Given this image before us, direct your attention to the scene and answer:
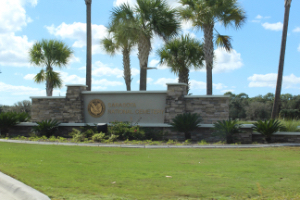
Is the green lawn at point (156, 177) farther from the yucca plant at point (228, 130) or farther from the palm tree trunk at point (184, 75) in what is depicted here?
the palm tree trunk at point (184, 75)

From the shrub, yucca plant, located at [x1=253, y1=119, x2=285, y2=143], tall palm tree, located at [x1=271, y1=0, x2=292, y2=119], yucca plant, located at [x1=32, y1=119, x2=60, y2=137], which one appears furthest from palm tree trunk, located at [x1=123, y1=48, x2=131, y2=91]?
yucca plant, located at [x1=253, y1=119, x2=285, y2=143]

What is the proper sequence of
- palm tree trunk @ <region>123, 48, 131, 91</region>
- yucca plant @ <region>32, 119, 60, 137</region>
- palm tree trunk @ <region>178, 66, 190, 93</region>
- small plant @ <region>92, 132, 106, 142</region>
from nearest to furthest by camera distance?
1. small plant @ <region>92, 132, 106, 142</region>
2. yucca plant @ <region>32, 119, 60, 137</region>
3. palm tree trunk @ <region>178, 66, 190, 93</region>
4. palm tree trunk @ <region>123, 48, 131, 91</region>

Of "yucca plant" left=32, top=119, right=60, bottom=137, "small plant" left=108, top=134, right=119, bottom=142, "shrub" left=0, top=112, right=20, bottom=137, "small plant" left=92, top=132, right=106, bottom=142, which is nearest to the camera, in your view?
"small plant" left=108, top=134, right=119, bottom=142

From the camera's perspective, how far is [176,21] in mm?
18516

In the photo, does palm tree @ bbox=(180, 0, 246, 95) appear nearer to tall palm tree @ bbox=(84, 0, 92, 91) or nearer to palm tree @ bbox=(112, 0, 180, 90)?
palm tree @ bbox=(112, 0, 180, 90)

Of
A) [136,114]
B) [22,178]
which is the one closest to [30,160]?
[22,178]

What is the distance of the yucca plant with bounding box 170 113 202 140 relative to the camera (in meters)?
14.4

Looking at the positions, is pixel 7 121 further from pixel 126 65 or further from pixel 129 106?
pixel 126 65

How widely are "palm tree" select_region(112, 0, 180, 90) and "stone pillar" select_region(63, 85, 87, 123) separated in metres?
4.63

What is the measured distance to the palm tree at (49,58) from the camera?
967 inches

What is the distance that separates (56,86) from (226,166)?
20.7m

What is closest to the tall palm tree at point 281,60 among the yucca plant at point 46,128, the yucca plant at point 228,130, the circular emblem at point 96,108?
the yucca plant at point 228,130

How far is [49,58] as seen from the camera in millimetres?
24562

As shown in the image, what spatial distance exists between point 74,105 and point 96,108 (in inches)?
49.6
